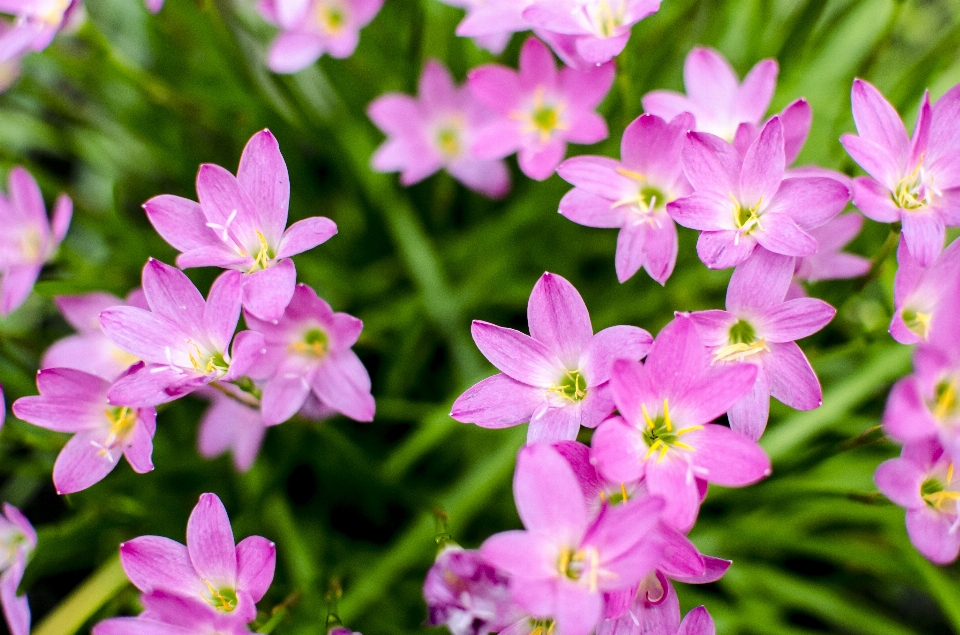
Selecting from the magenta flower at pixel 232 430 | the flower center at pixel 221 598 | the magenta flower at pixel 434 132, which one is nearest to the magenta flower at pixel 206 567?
the flower center at pixel 221 598

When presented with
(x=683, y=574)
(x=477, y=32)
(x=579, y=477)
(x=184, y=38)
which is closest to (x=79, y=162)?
(x=184, y=38)

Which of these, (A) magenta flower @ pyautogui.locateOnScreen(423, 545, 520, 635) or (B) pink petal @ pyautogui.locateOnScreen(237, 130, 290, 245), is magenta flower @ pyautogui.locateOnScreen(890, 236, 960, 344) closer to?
(A) magenta flower @ pyautogui.locateOnScreen(423, 545, 520, 635)

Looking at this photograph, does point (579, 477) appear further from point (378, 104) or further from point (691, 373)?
point (378, 104)

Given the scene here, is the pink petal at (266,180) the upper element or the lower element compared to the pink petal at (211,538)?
upper

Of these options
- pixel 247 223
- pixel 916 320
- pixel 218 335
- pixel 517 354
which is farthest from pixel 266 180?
pixel 916 320

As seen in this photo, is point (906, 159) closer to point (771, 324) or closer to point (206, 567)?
point (771, 324)

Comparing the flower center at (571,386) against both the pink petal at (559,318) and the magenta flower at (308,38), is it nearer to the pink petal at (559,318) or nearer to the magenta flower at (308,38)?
the pink petal at (559,318)
